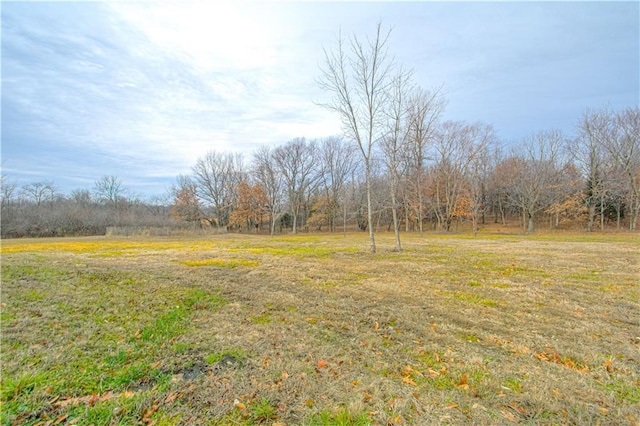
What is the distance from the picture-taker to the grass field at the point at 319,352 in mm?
2318

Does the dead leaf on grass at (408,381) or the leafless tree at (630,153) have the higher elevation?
the leafless tree at (630,153)

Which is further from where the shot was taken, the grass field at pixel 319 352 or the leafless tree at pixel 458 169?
the leafless tree at pixel 458 169

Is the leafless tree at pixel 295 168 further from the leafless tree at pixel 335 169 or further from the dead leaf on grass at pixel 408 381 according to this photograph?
the dead leaf on grass at pixel 408 381

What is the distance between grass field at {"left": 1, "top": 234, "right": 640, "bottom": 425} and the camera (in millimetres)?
2318

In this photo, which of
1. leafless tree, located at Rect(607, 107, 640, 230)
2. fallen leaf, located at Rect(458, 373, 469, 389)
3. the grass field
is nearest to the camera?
the grass field

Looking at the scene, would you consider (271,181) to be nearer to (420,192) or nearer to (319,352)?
(420,192)

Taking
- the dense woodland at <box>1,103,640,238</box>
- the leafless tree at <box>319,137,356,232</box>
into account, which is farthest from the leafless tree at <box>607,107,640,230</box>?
the leafless tree at <box>319,137,356,232</box>

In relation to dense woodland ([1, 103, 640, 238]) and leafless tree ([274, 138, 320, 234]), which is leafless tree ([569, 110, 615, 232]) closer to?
dense woodland ([1, 103, 640, 238])

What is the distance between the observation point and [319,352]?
3342 millimetres

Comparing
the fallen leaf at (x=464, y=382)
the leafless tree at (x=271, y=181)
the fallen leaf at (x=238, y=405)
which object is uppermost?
the leafless tree at (x=271, y=181)

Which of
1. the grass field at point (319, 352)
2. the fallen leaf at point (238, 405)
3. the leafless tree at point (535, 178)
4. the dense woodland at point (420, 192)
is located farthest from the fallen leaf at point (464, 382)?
the leafless tree at point (535, 178)

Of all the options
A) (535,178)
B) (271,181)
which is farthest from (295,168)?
(535,178)

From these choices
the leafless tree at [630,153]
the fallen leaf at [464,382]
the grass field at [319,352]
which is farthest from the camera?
the leafless tree at [630,153]

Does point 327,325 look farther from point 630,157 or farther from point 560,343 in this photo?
point 630,157
